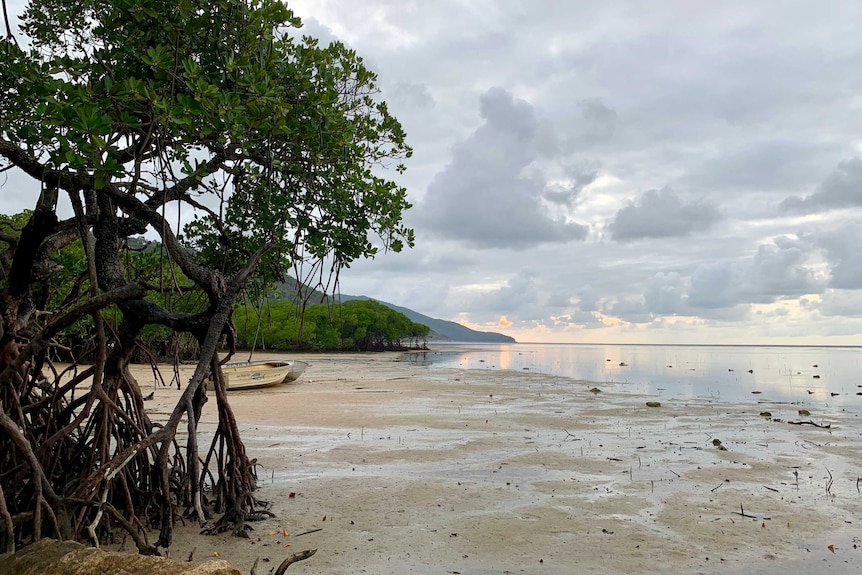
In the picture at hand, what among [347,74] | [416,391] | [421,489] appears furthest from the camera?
[416,391]

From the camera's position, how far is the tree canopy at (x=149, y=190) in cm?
468

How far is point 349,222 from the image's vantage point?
6.80 metres

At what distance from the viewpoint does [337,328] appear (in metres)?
68.6

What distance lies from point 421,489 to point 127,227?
4.94 m

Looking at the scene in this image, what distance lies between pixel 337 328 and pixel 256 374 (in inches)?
1756

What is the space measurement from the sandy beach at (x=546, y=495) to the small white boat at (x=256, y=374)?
6.80m

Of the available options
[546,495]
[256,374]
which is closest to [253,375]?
[256,374]

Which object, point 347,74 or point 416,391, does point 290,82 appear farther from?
point 416,391

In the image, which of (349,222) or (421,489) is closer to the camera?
(349,222)

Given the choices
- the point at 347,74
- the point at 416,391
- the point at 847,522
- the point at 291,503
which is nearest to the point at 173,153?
the point at 347,74

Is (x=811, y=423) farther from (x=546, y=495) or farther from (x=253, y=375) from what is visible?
(x=253, y=375)

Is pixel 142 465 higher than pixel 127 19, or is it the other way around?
pixel 127 19

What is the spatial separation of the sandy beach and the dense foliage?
44.5 m

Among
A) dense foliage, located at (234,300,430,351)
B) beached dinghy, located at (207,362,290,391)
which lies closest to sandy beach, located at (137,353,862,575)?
beached dinghy, located at (207,362,290,391)
